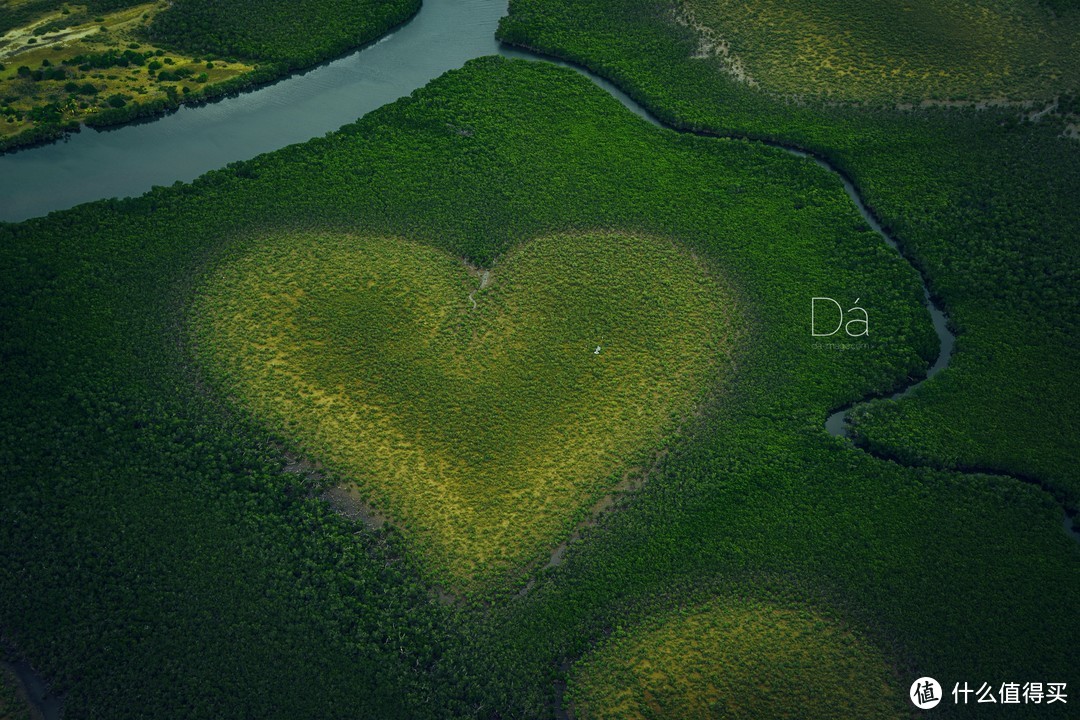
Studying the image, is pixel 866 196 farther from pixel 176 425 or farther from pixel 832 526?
pixel 176 425

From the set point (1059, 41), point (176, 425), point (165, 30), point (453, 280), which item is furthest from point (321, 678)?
point (1059, 41)

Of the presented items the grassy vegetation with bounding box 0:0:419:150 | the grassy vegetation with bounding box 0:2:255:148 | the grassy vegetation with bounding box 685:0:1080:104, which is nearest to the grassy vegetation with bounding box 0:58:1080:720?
the grassy vegetation with bounding box 0:2:255:148

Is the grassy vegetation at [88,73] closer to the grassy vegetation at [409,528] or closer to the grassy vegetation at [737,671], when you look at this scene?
the grassy vegetation at [409,528]

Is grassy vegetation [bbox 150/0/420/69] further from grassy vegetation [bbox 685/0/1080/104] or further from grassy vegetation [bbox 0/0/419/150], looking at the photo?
grassy vegetation [bbox 685/0/1080/104]

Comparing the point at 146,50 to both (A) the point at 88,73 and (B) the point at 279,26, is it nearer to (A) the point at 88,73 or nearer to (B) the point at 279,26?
(A) the point at 88,73

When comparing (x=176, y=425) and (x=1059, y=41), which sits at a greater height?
(x=1059, y=41)
